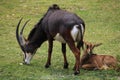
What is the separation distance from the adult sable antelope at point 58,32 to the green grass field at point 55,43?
0.46 m

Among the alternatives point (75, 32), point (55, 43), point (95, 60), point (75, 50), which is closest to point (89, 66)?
point (95, 60)

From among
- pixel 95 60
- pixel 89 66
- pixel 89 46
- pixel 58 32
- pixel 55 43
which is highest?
pixel 58 32

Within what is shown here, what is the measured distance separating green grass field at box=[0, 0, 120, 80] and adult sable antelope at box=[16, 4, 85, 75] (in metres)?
0.46

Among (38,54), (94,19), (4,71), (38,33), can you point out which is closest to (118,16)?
(94,19)

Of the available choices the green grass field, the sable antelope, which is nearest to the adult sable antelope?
the sable antelope

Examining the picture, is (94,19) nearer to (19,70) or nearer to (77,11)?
(77,11)

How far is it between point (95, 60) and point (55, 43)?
494 cm

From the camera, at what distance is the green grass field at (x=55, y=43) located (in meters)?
11.3

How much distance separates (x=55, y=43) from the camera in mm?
16469

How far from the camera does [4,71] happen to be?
38.6ft

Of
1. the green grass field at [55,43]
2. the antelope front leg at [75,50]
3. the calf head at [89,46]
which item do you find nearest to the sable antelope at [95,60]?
the calf head at [89,46]

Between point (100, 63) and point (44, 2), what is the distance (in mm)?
15884

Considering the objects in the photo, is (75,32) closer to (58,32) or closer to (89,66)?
(58,32)

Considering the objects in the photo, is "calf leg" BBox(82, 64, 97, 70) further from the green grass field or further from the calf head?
the calf head
